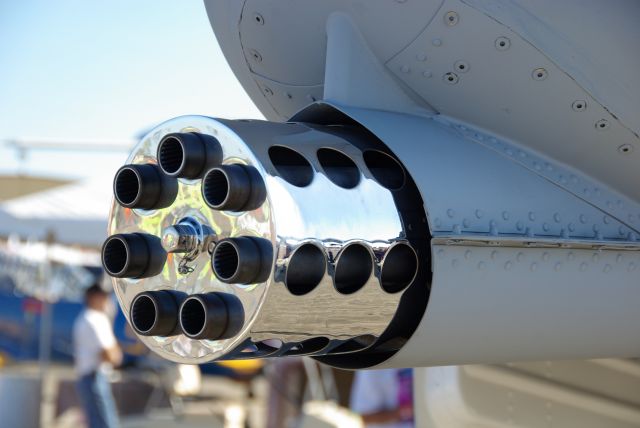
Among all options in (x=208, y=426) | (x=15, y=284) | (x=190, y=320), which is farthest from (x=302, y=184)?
(x=15, y=284)

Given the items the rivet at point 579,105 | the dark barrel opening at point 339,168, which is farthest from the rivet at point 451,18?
the dark barrel opening at point 339,168

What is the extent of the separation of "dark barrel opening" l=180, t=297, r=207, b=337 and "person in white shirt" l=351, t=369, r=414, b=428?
14.0 feet

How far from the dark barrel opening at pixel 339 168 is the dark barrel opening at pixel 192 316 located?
32 centimetres

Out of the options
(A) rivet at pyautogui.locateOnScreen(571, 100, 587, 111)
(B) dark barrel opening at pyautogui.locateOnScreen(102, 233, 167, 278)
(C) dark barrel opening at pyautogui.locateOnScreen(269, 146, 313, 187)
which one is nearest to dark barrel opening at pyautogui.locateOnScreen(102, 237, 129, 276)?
(B) dark barrel opening at pyautogui.locateOnScreen(102, 233, 167, 278)

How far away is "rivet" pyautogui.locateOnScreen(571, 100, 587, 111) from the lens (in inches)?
83.1

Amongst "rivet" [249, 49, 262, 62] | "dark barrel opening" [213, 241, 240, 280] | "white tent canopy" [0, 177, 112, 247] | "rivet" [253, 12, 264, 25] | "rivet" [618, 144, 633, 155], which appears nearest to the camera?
"dark barrel opening" [213, 241, 240, 280]

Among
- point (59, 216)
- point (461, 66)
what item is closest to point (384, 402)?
point (461, 66)

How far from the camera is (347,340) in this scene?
178 centimetres

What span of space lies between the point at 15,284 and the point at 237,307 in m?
19.0

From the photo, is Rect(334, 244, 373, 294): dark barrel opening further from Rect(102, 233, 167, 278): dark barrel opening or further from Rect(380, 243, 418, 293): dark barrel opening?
Rect(102, 233, 167, 278): dark barrel opening

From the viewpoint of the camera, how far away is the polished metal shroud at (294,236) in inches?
62.7

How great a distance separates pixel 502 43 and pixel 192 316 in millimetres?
903

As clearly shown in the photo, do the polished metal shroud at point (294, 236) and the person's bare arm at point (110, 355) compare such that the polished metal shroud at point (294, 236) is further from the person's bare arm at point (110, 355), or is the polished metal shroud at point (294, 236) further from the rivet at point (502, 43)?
→ the person's bare arm at point (110, 355)

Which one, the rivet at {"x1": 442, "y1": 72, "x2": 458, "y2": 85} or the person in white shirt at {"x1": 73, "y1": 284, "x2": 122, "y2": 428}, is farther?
the person in white shirt at {"x1": 73, "y1": 284, "x2": 122, "y2": 428}
